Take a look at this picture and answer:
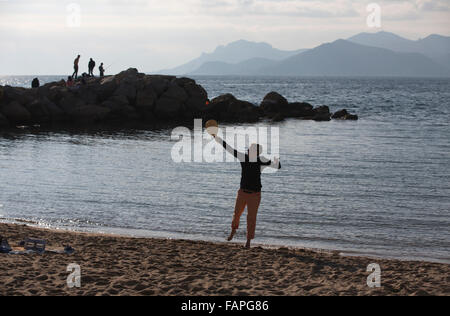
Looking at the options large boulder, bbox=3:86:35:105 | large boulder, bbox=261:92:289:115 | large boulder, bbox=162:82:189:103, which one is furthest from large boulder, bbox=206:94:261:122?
large boulder, bbox=3:86:35:105

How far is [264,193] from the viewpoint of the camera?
1700 centimetres

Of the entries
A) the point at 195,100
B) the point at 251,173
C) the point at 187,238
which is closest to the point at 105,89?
the point at 195,100

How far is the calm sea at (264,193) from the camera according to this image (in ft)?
42.2

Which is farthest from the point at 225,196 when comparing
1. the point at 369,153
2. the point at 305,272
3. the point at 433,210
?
the point at 369,153

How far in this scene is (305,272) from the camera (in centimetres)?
877

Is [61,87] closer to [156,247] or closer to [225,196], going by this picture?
[225,196]

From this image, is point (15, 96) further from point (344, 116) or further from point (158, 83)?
point (344, 116)

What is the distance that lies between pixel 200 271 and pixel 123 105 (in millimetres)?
34812

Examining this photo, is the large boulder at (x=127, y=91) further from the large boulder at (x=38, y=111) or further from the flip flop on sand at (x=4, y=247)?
the flip flop on sand at (x=4, y=247)

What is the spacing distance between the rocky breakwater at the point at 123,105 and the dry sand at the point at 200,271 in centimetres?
2965

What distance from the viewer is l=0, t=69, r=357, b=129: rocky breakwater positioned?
1532 inches

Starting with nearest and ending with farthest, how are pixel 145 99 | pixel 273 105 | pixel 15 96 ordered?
pixel 15 96 → pixel 145 99 → pixel 273 105

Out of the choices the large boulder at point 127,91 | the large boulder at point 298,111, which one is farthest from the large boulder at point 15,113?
the large boulder at point 298,111
